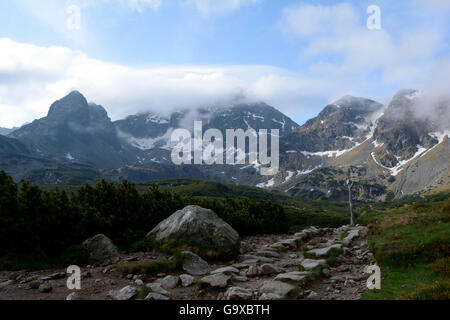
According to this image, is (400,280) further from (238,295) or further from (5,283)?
(5,283)

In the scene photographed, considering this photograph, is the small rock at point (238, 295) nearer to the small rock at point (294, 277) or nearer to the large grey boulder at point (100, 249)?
the small rock at point (294, 277)

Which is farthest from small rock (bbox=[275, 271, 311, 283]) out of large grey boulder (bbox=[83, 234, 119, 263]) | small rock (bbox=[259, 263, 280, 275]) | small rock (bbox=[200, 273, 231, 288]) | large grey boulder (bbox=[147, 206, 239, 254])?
large grey boulder (bbox=[83, 234, 119, 263])

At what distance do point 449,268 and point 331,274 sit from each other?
5321 millimetres

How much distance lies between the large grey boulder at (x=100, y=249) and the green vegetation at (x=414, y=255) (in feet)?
50.5

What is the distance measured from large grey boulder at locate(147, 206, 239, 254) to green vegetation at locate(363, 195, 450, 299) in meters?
9.55

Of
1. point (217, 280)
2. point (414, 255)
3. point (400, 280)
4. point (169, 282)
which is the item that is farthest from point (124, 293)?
point (414, 255)

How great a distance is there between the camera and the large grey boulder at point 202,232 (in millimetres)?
20969

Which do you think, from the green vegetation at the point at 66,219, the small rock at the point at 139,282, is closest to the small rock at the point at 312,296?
the small rock at the point at 139,282

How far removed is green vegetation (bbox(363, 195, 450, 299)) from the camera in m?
11.6

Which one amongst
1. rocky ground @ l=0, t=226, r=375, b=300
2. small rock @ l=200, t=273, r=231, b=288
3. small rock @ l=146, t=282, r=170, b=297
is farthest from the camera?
small rock @ l=200, t=273, r=231, b=288

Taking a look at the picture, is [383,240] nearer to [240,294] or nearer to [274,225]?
[240,294]

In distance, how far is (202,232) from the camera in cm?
2133

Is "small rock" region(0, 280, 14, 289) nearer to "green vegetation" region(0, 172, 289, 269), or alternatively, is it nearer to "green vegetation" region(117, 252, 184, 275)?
"green vegetation" region(0, 172, 289, 269)
